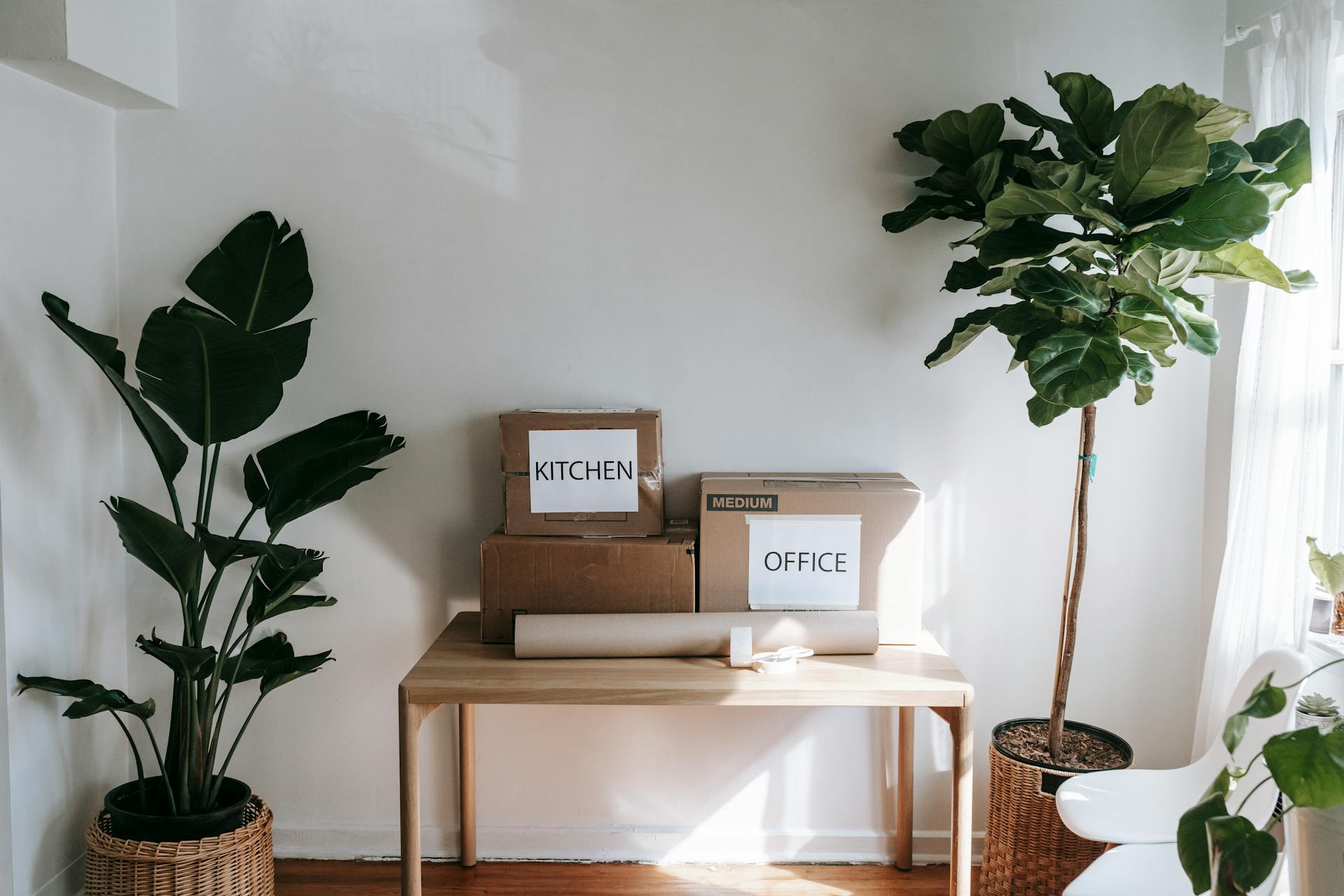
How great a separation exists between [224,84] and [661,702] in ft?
6.41

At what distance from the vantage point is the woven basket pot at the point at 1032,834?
2246 millimetres

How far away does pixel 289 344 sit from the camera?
2430 mm

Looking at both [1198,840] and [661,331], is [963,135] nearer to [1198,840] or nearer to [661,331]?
[661,331]

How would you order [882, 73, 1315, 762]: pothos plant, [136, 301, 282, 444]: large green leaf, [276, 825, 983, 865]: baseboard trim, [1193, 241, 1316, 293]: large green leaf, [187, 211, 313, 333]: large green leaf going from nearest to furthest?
A: 1. [882, 73, 1315, 762]: pothos plant
2. [1193, 241, 1316, 293]: large green leaf
3. [136, 301, 282, 444]: large green leaf
4. [187, 211, 313, 333]: large green leaf
5. [276, 825, 983, 865]: baseboard trim

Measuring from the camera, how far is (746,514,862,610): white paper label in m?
2.32

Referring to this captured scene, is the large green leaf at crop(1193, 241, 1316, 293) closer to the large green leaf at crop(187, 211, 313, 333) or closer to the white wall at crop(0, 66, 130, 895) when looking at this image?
the large green leaf at crop(187, 211, 313, 333)

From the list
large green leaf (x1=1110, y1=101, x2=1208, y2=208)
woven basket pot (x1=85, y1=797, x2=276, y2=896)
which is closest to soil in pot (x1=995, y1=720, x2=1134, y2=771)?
large green leaf (x1=1110, y1=101, x2=1208, y2=208)

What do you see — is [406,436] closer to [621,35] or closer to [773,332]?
[773,332]

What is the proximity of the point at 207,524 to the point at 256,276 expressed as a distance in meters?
0.62

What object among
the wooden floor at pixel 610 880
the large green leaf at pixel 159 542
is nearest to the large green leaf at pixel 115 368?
the large green leaf at pixel 159 542

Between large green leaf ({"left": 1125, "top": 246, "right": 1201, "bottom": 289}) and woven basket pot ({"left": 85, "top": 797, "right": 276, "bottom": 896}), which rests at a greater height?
large green leaf ({"left": 1125, "top": 246, "right": 1201, "bottom": 289})

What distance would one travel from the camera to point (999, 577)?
2.67m

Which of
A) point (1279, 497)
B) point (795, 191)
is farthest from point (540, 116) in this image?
point (1279, 497)

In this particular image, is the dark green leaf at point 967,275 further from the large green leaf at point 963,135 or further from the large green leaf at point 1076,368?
the large green leaf at point 1076,368
